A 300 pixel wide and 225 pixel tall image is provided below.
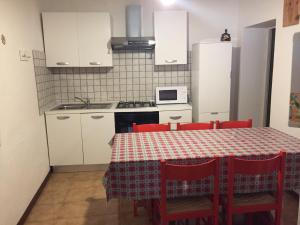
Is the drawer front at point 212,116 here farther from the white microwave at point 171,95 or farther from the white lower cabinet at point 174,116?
the white microwave at point 171,95

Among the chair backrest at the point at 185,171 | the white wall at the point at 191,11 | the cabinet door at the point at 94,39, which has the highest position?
the white wall at the point at 191,11

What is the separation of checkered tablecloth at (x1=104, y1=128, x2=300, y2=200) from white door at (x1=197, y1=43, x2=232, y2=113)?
1435 mm

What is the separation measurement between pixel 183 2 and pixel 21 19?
214cm

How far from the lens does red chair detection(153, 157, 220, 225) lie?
1.61 metres

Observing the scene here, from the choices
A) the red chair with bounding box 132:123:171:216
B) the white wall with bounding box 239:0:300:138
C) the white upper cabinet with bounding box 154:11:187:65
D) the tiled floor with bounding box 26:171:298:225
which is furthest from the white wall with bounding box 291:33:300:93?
the white upper cabinet with bounding box 154:11:187:65

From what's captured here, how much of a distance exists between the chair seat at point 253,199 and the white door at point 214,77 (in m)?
1.73

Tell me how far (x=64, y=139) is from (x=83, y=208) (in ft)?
3.54

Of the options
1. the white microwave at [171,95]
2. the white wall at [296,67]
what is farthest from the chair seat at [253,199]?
the white microwave at [171,95]

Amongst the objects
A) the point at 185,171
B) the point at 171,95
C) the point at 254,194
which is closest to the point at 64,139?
the point at 171,95

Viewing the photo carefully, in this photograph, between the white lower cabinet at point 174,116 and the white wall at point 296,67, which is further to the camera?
the white lower cabinet at point 174,116

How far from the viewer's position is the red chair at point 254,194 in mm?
1666

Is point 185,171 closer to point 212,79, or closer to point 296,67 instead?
point 296,67

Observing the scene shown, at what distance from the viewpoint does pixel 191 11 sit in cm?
376

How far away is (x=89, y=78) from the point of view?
384cm
